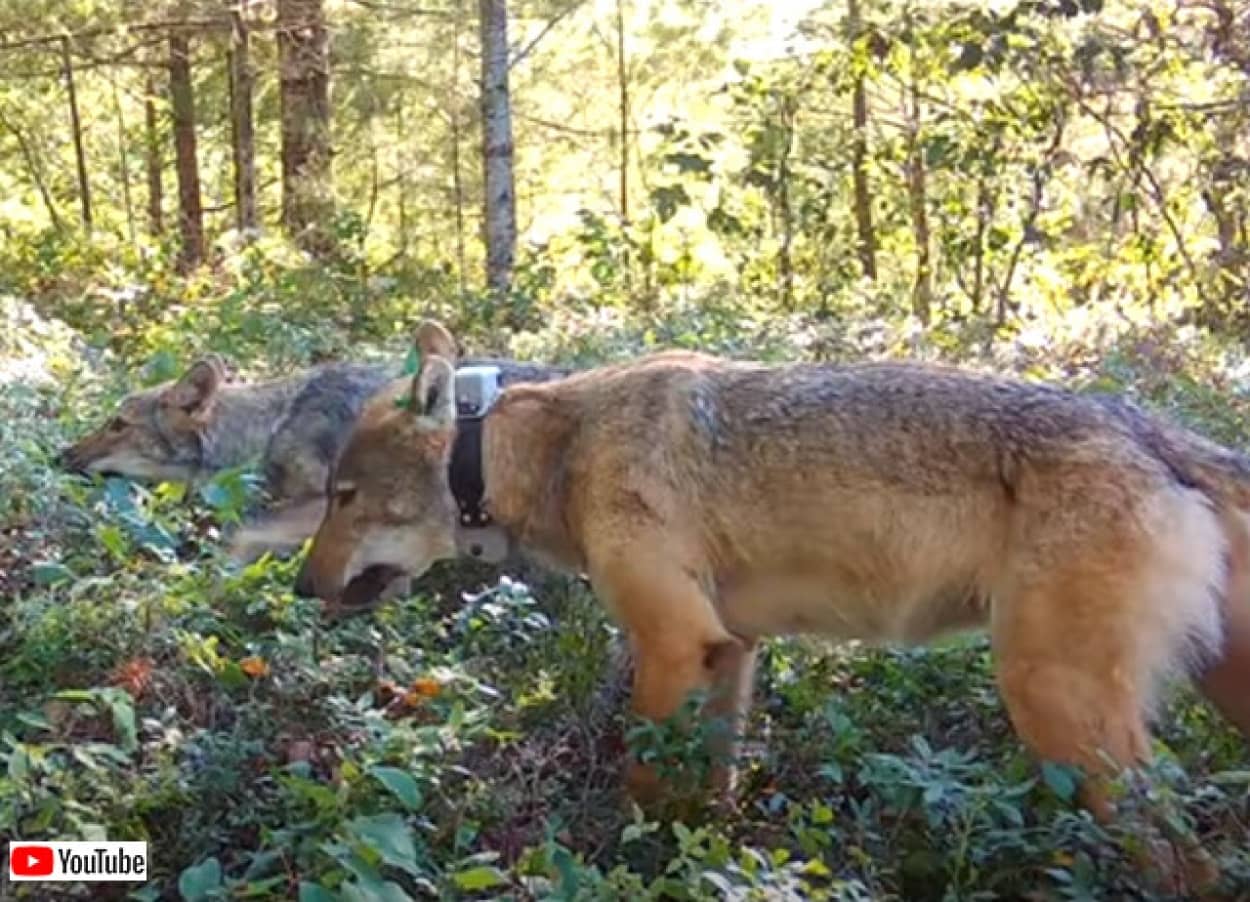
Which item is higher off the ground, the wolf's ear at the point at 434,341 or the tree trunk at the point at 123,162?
the wolf's ear at the point at 434,341

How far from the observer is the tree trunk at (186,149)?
19812 millimetres

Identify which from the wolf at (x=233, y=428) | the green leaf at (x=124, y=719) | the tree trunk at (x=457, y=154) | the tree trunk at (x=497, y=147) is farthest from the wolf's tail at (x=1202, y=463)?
the tree trunk at (x=457, y=154)

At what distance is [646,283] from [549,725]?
10224 millimetres

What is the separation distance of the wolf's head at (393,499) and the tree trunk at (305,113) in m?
11.7

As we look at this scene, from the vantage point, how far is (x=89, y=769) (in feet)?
14.0

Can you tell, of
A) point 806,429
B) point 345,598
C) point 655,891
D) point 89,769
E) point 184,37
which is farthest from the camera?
point 184,37

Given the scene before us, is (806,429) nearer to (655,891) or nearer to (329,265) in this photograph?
(655,891)

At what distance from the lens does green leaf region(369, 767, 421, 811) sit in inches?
154

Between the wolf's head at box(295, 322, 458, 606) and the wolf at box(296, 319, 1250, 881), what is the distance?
4.7 inches

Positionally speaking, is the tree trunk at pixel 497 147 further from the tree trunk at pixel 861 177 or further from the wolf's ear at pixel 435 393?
the wolf's ear at pixel 435 393

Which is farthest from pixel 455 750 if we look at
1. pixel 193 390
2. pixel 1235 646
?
pixel 193 390

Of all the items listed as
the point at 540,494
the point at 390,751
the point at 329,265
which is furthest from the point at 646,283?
the point at 390,751

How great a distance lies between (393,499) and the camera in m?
5.62

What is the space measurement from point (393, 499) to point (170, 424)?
344cm
